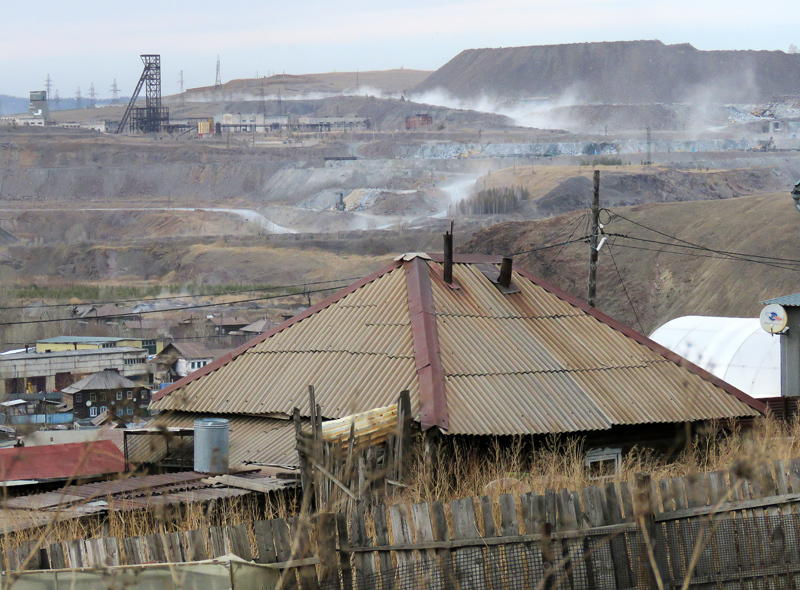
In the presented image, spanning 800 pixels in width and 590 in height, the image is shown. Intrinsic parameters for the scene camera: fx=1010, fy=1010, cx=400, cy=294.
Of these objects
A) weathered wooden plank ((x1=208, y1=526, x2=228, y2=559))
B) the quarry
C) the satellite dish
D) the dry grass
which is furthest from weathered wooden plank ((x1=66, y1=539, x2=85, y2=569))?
the quarry

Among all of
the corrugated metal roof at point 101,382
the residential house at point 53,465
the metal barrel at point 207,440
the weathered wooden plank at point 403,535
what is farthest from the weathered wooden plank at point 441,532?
the corrugated metal roof at point 101,382

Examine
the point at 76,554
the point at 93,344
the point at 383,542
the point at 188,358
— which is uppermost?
the point at 76,554

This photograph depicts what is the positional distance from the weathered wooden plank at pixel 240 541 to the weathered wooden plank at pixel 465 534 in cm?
121

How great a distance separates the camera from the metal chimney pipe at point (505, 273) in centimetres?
1511

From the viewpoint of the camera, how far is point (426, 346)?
12984 millimetres

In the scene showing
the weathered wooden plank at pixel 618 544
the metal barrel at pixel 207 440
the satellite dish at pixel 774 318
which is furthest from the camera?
the satellite dish at pixel 774 318

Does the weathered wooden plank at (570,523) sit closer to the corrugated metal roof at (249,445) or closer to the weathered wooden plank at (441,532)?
the weathered wooden plank at (441,532)

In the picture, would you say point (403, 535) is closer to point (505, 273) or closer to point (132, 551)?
point (132, 551)

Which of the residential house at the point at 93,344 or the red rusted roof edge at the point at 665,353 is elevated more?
the red rusted roof edge at the point at 665,353

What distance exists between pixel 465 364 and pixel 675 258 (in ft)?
166

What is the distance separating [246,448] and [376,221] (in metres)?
92.5

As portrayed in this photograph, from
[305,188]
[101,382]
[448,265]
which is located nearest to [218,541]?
[448,265]

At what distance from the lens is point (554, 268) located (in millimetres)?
64438

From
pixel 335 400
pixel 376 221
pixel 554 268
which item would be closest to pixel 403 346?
pixel 335 400
